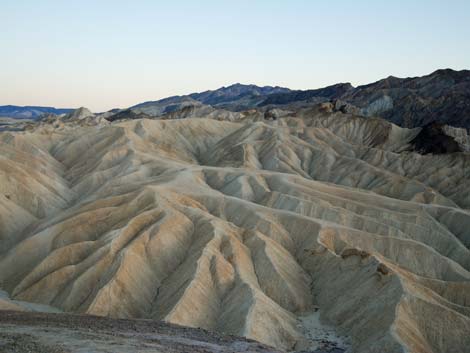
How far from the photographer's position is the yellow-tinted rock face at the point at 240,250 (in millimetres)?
44719

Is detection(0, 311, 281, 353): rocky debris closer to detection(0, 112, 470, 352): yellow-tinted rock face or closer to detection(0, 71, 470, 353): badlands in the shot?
detection(0, 71, 470, 353): badlands

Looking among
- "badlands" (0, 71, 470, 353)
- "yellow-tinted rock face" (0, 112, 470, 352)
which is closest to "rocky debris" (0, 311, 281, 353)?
"badlands" (0, 71, 470, 353)

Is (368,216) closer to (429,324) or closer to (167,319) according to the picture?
(429,324)

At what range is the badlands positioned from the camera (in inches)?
1736

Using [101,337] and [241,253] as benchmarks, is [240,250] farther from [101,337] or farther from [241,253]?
[101,337]

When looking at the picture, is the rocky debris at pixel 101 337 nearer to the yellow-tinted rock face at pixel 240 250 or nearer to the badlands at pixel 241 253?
the badlands at pixel 241 253

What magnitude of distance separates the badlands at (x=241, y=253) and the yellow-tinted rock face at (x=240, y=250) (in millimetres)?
155

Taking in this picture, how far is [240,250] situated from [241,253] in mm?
455

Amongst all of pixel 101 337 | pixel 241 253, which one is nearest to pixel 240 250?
pixel 241 253

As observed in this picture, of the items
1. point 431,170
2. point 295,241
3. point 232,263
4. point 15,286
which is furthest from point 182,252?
point 431,170

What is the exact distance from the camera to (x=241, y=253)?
182ft

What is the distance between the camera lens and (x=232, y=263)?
53.3m

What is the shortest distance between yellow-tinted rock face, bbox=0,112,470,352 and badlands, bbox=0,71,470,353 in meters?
0.15

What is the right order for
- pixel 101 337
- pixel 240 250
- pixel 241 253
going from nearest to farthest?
pixel 101 337, pixel 241 253, pixel 240 250
